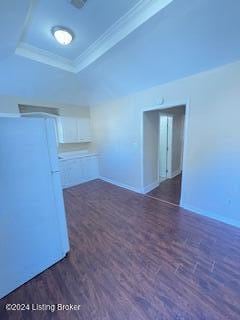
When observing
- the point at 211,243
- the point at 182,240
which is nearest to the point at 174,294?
the point at 182,240

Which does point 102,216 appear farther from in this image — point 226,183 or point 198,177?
point 226,183

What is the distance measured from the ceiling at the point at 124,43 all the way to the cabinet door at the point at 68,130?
3.71 feet

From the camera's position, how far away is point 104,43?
2.30 metres

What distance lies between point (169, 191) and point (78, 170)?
2.78 metres

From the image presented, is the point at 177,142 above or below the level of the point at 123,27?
below

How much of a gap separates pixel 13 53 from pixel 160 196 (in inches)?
158

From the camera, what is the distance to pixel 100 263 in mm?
1848

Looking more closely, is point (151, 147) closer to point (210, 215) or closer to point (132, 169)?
point (132, 169)

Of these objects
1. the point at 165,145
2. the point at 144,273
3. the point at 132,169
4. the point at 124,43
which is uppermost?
the point at 124,43

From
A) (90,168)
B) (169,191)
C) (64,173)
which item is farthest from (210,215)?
(64,173)

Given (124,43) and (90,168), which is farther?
(90,168)

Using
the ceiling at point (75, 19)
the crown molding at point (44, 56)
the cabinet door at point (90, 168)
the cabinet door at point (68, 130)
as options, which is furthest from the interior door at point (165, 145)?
the ceiling at point (75, 19)

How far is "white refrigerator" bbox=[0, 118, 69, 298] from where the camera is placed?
1.40 m

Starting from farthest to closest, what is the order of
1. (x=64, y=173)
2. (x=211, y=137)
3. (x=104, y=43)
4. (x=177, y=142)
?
(x=177, y=142), (x=64, y=173), (x=211, y=137), (x=104, y=43)
